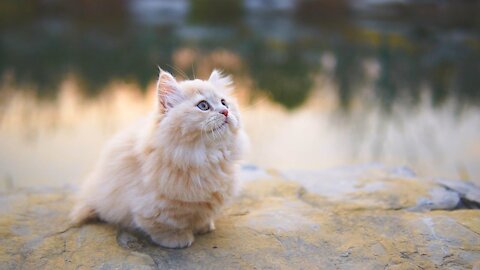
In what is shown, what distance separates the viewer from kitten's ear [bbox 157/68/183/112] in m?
2.26

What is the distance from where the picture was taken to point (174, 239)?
2295mm

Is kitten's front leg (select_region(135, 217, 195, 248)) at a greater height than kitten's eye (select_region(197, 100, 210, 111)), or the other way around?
kitten's eye (select_region(197, 100, 210, 111))

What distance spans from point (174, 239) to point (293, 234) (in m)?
0.62

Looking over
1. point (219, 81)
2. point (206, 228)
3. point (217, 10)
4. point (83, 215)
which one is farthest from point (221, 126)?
point (217, 10)

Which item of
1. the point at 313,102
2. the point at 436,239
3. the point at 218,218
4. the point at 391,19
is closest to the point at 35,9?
the point at 313,102

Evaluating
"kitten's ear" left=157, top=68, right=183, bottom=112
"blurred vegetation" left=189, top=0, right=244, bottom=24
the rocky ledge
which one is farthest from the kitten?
"blurred vegetation" left=189, top=0, right=244, bottom=24

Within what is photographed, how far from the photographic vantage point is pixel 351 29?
40.9 feet

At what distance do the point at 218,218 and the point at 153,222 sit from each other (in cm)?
46

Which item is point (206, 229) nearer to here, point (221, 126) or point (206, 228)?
point (206, 228)

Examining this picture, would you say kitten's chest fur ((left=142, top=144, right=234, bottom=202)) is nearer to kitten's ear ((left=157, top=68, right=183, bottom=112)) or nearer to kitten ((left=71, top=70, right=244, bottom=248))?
kitten ((left=71, top=70, right=244, bottom=248))

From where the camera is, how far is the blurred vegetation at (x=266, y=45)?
725 centimetres

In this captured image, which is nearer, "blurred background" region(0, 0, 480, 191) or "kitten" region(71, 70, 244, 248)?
"kitten" region(71, 70, 244, 248)

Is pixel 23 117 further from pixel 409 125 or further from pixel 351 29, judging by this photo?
pixel 351 29

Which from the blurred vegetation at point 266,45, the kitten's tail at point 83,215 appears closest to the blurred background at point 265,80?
the blurred vegetation at point 266,45
